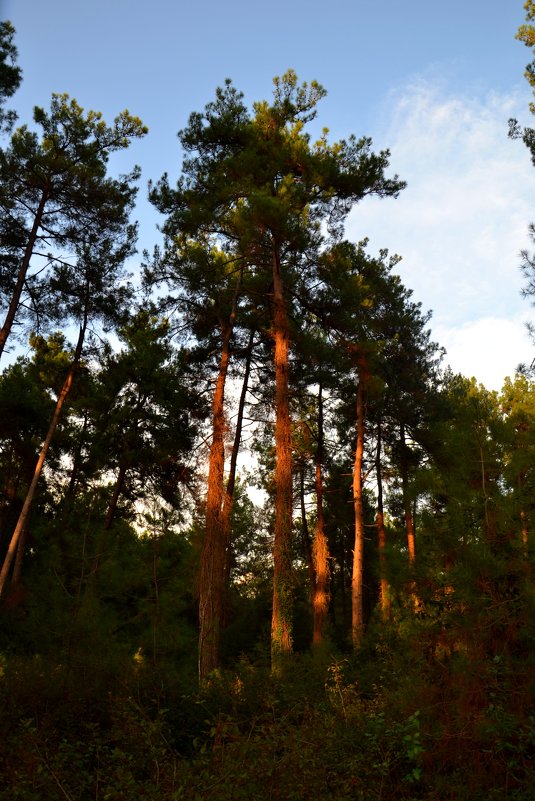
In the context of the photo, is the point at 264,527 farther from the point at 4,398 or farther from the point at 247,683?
the point at 247,683

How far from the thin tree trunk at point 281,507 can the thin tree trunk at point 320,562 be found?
16.7ft

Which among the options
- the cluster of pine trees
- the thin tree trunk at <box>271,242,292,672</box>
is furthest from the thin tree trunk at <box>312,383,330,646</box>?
the thin tree trunk at <box>271,242,292,672</box>

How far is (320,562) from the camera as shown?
16.6 meters

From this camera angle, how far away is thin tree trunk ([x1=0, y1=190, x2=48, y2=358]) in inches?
495

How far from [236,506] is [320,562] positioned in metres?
12.2

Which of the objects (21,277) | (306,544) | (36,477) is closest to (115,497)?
(36,477)

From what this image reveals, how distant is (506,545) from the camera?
5.87 metres

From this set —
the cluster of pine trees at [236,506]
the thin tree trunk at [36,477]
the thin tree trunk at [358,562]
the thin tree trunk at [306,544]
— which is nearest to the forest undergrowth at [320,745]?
the cluster of pine trees at [236,506]

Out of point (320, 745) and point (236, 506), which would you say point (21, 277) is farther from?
point (236, 506)

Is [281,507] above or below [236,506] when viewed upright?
below

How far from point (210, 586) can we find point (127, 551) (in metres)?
3.58

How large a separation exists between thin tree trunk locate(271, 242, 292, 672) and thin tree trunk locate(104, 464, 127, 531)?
725 centimetres

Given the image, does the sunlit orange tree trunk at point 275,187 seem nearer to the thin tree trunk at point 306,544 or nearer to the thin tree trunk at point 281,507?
the thin tree trunk at point 281,507

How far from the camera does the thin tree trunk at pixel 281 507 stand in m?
11.1
